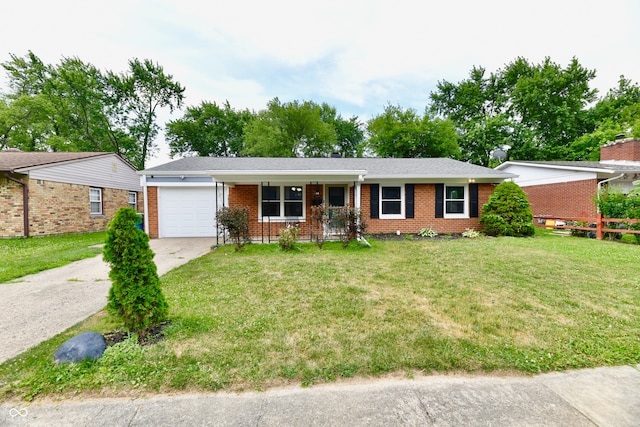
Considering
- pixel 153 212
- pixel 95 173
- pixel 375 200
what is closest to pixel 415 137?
pixel 375 200

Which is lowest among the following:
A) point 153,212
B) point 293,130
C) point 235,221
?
point 235,221

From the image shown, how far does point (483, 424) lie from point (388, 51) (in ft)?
49.4

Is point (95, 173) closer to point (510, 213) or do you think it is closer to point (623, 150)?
point (510, 213)

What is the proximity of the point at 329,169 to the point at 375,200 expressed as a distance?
7.64 ft

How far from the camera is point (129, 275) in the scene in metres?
2.83

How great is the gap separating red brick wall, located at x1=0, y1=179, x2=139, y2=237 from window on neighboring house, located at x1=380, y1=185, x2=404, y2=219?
1445 cm

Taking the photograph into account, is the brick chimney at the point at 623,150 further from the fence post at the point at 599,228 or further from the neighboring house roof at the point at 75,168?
the neighboring house roof at the point at 75,168

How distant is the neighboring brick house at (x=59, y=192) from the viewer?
422 inches

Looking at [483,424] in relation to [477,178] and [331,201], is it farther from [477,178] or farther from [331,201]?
[477,178]

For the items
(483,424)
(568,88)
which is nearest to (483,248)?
(483,424)

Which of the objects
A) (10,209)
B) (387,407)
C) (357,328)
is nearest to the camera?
(387,407)

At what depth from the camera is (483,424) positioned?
5.94 feet

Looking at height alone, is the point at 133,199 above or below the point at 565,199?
above

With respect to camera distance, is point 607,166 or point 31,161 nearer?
point 31,161
